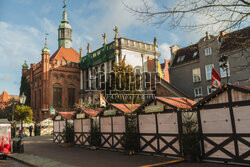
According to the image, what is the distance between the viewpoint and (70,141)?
Result: 62.2ft

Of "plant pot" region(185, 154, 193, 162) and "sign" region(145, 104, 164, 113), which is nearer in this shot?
"plant pot" region(185, 154, 193, 162)

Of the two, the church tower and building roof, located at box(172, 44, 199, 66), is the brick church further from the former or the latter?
building roof, located at box(172, 44, 199, 66)

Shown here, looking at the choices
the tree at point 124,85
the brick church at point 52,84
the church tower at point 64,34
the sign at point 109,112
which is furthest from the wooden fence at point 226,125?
the church tower at point 64,34

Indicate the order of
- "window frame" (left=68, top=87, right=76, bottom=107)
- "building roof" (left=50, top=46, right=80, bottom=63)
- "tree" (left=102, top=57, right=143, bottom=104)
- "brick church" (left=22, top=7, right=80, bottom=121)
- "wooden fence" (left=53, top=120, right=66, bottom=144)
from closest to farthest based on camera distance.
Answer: "wooden fence" (left=53, top=120, right=66, bottom=144), "tree" (left=102, top=57, right=143, bottom=104), "brick church" (left=22, top=7, right=80, bottom=121), "window frame" (left=68, top=87, right=76, bottom=107), "building roof" (left=50, top=46, right=80, bottom=63)

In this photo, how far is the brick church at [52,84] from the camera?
4066cm

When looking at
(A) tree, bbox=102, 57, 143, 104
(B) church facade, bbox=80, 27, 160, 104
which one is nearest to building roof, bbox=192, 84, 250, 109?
(A) tree, bbox=102, 57, 143, 104

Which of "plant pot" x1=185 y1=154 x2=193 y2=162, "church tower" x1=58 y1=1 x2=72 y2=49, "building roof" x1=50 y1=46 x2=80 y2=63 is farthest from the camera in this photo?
"church tower" x1=58 y1=1 x2=72 y2=49

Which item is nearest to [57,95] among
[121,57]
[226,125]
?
[121,57]

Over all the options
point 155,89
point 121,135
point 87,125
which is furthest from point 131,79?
point 121,135

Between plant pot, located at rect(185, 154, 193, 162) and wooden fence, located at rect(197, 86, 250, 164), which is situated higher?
wooden fence, located at rect(197, 86, 250, 164)

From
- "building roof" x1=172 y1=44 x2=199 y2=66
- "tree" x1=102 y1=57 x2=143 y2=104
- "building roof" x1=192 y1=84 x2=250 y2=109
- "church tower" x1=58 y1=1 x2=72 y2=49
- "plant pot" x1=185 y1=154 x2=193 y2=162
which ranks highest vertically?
"church tower" x1=58 y1=1 x2=72 y2=49

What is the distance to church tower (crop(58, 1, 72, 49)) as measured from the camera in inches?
2152

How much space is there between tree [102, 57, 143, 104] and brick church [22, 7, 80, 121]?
18952 millimetres

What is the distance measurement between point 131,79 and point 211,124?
1598cm
